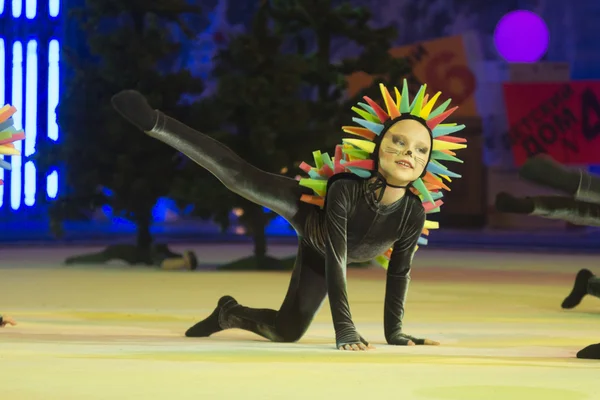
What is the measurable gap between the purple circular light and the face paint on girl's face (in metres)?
12.3

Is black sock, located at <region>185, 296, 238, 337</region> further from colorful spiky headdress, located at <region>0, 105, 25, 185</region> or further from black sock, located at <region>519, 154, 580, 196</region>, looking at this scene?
black sock, located at <region>519, 154, 580, 196</region>

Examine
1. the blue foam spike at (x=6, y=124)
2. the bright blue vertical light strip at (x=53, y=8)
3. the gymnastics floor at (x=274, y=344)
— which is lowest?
the gymnastics floor at (x=274, y=344)

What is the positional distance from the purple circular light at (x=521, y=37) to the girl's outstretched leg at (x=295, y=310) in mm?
12281

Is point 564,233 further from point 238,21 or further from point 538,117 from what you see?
point 238,21

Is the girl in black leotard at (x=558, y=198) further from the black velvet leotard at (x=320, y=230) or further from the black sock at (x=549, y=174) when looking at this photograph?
the black velvet leotard at (x=320, y=230)

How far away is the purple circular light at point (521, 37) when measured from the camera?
687 inches

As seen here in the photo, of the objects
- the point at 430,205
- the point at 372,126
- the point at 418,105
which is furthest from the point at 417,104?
the point at 430,205

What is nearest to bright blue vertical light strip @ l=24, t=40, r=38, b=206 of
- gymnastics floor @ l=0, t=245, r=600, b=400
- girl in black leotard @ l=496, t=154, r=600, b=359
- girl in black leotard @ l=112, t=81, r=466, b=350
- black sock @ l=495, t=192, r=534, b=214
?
gymnastics floor @ l=0, t=245, r=600, b=400

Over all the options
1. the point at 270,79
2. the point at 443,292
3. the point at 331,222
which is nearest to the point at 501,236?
the point at 270,79

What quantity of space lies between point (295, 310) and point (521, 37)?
41.4ft

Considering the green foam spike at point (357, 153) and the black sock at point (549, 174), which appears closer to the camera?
the black sock at point (549, 174)

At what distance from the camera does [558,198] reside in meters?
4.72

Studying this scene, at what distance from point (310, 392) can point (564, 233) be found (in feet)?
47.1

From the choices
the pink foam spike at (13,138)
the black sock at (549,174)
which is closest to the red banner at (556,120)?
the pink foam spike at (13,138)
